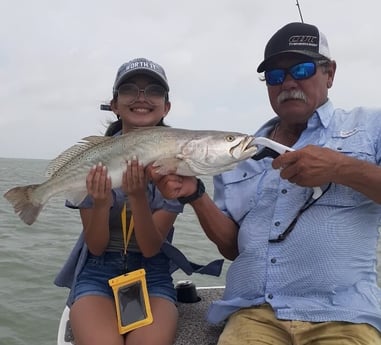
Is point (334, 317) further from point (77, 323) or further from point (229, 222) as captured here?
point (77, 323)

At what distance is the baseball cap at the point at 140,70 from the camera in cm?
362

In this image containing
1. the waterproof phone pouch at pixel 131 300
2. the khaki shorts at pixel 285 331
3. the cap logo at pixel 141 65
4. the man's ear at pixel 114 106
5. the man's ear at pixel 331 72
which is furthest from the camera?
the man's ear at pixel 114 106

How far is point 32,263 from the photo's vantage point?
8312 mm

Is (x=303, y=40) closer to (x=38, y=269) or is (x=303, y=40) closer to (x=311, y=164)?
(x=311, y=164)

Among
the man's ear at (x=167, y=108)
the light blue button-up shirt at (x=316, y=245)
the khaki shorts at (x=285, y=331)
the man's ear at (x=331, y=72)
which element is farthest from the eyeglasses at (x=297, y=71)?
the khaki shorts at (x=285, y=331)

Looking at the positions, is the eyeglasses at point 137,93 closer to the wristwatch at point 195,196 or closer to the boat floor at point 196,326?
the wristwatch at point 195,196

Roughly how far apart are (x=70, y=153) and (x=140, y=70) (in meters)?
0.80

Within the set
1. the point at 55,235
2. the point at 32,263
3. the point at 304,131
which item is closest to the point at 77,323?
the point at 304,131

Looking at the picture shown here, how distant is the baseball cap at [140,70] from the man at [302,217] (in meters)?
0.78

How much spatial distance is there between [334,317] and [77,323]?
61.8 inches

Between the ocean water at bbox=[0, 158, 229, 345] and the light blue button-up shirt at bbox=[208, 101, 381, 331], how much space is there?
4.77 feet

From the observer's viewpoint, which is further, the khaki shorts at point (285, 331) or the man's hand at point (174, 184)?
the man's hand at point (174, 184)

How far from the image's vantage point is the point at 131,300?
10.7 ft

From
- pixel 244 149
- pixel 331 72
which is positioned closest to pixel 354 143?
pixel 331 72
